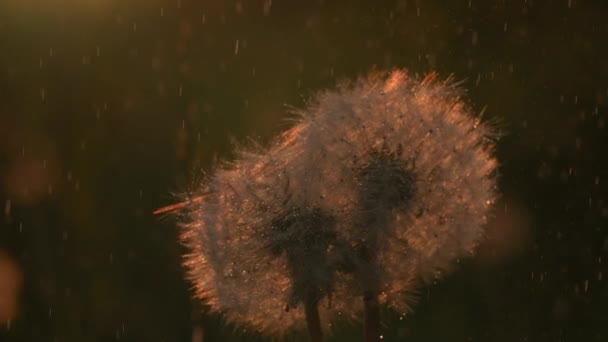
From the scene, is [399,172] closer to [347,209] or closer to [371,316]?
[347,209]

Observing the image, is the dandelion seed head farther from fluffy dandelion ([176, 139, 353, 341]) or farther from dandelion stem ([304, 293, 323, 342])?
dandelion stem ([304, 293, 323, 342])

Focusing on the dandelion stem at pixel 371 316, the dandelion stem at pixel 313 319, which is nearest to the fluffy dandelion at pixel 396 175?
the dandelion stem at pixel 371 316

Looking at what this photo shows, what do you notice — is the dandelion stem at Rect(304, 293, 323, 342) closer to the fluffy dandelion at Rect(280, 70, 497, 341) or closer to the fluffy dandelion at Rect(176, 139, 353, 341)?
the fluffy dandelion at Rect(176, 139, 353, 341)

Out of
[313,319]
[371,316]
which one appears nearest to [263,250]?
[313,319]

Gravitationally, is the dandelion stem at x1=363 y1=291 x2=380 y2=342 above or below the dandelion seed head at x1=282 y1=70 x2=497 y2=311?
below

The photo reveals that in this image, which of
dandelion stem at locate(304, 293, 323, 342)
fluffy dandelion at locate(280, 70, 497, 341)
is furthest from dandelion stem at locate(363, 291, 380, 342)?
dandelion stem at locate(304, 293, 323, 342)

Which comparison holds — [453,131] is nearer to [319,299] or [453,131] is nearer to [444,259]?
[444,259]

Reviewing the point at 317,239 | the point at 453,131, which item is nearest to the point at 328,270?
the point at 317,239
